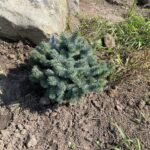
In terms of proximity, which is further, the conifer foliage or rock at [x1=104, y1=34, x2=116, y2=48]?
rock at [x1=104, y1=34, x2=116, y2=48]

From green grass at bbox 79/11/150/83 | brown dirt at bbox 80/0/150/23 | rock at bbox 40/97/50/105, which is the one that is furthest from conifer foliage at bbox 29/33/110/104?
brown dirt at bbox 80/0/150/23

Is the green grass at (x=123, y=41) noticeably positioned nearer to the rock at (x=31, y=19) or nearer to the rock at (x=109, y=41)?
the rock at (x=109, y=41)

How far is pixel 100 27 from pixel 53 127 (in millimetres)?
1346

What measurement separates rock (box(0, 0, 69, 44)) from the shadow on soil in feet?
1.20

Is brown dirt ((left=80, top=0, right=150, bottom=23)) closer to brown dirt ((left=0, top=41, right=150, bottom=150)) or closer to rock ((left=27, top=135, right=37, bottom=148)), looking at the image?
brown dirt ((left=0, top=41, right=150, bottom=150))

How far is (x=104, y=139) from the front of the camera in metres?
3.32

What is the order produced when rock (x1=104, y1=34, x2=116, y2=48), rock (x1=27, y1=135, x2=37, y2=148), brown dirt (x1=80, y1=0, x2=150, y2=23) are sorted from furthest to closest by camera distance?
brown dirt (x1=80, y1=0, x2=150, y2=23) → rock (x1=104, y1=34, x2=116, y2=48) → rock (x1=27, y1=135, x2=37, y2=148)

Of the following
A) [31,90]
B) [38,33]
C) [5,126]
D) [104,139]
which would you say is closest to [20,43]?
[38,33]

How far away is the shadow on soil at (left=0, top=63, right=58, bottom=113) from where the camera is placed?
3496 millimetres

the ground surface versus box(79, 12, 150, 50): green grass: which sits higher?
box(79, 12, 150, 50): green grass

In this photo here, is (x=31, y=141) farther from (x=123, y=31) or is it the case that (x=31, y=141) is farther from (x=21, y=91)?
(x=123, y=31)

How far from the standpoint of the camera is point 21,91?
11.9 ft

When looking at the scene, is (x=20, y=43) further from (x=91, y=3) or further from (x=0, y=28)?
(x=91, y=3)

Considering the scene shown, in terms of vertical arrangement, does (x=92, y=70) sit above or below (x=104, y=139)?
above
